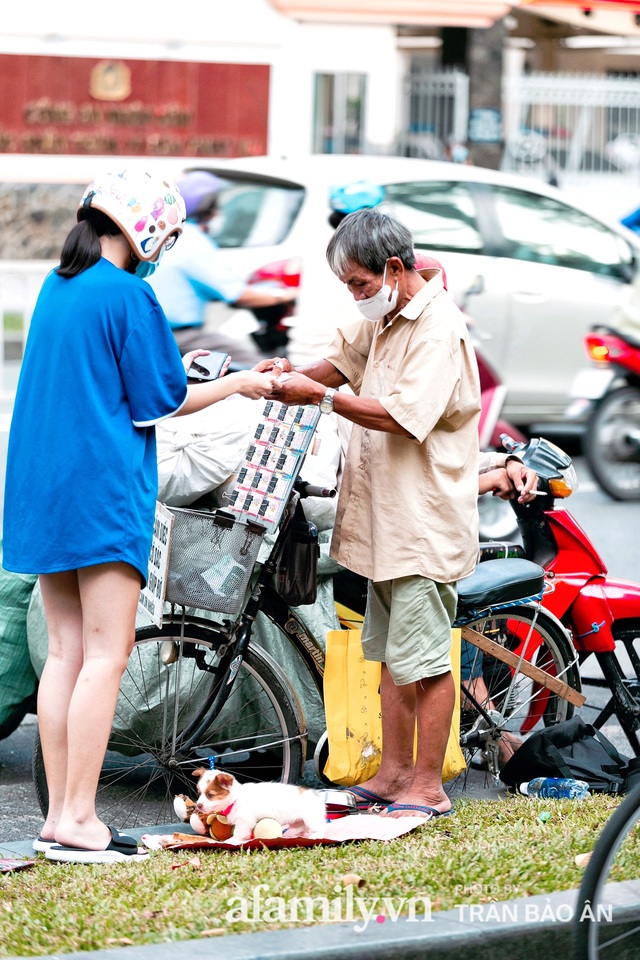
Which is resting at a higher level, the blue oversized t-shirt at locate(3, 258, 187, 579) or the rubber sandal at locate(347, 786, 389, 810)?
the blue oversized t-shirt at locate(3, 258, 187, 579)

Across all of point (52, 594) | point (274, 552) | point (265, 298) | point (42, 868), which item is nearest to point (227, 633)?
point (274, 552)

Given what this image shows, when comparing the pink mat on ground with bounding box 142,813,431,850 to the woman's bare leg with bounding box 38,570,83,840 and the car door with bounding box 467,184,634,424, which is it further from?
the car door with bounding box 467,184,634,424

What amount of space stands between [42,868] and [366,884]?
2.73 feet

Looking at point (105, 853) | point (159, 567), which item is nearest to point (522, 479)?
point (159, 567)

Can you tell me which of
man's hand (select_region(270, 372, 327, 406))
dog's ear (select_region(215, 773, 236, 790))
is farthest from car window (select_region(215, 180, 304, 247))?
dog's ear (select_region(215, 773, 236, 790))

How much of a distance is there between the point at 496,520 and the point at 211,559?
4.03 m

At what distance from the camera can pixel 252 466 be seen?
4086 millimetres

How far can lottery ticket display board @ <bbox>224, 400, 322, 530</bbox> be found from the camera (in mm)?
4027

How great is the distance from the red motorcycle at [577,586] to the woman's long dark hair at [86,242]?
177cm

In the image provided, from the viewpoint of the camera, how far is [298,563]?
4.09 metres

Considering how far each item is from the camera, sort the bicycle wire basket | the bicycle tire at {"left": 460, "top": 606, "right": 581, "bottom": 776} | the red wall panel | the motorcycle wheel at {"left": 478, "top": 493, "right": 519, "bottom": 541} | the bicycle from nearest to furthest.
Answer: the bicycle wire basket → the bicycle → the bicycle tire at {"left": 460, "top": 606, "right": 581, "bottom": 776} → the motorcycle wheel at {"left": 478, "top": 493, "right": 519, "bottom": 541} → the red wall panel

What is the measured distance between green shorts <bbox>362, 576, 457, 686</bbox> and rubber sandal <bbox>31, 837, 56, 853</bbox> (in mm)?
1051

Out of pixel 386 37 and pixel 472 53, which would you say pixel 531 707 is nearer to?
pixel 386 37

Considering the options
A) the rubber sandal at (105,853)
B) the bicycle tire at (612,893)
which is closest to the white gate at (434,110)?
the rubber sandal at (105,853)
